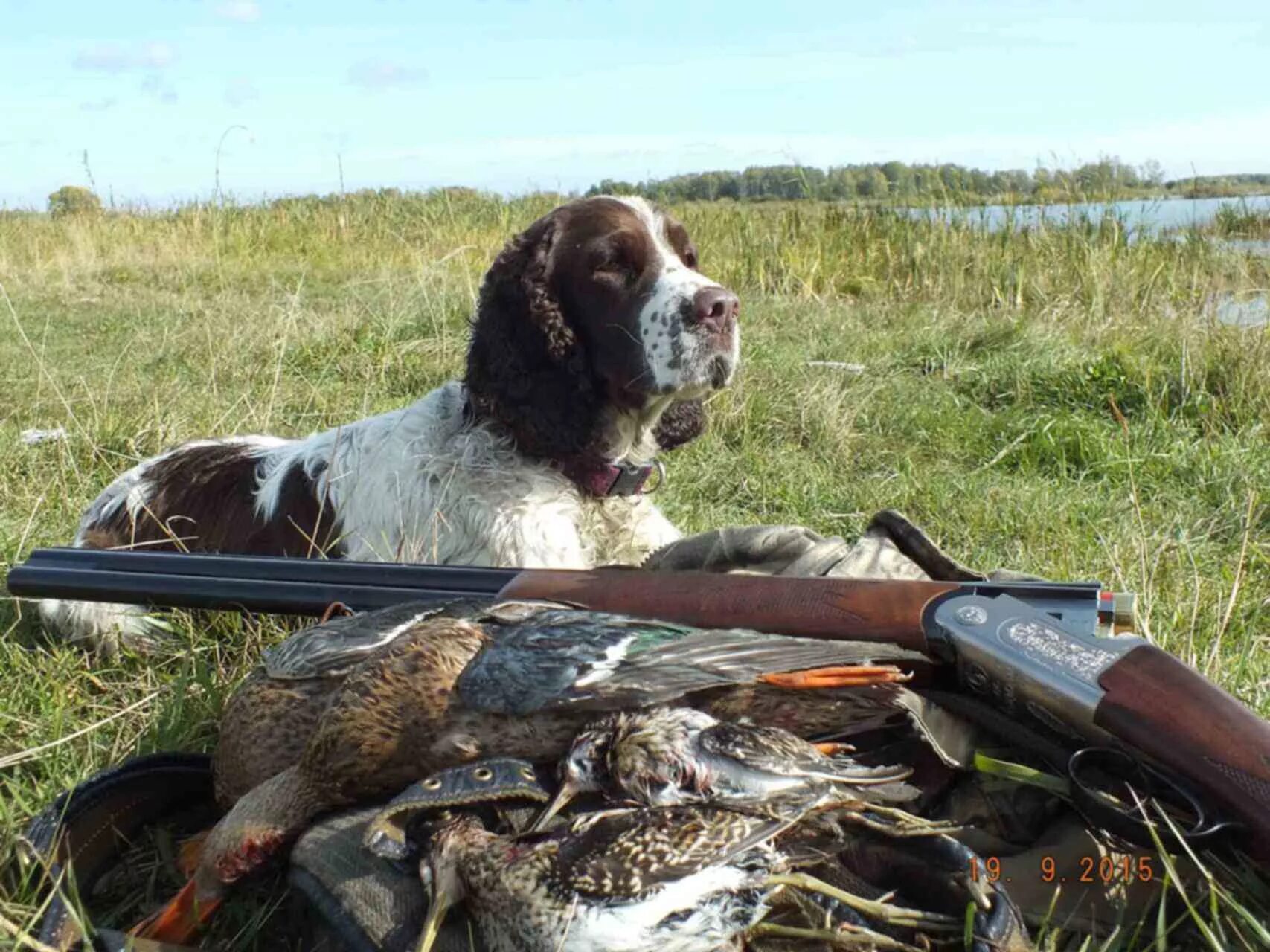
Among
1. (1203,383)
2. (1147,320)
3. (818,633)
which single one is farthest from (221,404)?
(1147,320)

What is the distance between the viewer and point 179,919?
77.2 inches

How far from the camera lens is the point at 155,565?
2.94 metres

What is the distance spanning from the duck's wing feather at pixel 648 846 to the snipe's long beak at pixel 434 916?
18 cm

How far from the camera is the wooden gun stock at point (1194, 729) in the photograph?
6.12 feet

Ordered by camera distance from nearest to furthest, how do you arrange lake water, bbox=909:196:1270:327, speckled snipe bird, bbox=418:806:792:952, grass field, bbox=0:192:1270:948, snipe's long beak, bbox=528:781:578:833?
speckled snipe bird, bbox=418:806:792:952
snipe's long beak, bbox=528:781:578:833
grass field, bbox=0:192:1270:948
lake water, bbox=909:196:1270:327

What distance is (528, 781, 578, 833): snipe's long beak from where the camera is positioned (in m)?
1.81

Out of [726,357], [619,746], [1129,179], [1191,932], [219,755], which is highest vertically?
[1129,179]

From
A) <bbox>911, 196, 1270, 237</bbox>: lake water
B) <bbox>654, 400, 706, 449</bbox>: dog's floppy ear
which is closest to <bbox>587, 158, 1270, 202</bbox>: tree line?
<bbox>911, 196, 1270, 237</bbox>: lake water

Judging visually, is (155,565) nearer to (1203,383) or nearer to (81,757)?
(81,757)

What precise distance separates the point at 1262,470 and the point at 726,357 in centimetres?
261

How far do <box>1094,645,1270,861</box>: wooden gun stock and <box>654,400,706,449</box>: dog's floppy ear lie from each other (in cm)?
236

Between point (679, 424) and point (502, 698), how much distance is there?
7.97 ft

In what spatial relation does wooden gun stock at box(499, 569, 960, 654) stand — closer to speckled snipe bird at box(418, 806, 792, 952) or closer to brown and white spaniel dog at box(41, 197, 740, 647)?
speckled snipe bird at box(418, 806, 792, 952)

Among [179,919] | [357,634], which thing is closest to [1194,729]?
[357,634]
